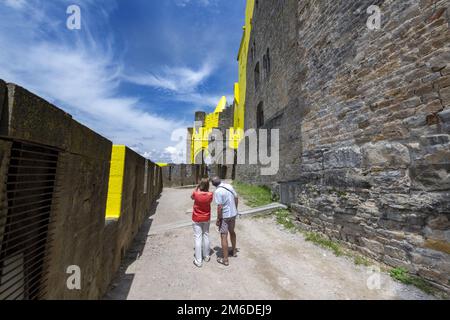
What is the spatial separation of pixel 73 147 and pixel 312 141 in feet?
18.7

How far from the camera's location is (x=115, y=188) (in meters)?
3.65

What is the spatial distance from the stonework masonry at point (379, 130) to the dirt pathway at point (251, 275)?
743mm

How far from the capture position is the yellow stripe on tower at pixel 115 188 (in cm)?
361

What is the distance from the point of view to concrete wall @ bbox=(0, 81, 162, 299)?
45.4 inches

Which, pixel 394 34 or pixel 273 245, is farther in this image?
pixel 273 245

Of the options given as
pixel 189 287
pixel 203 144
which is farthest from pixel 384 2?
pixel 203 144

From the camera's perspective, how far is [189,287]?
11.0 feet

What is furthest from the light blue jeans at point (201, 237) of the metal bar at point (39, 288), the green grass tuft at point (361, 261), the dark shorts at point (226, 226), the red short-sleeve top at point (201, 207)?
the metal bar at point (39, 288)

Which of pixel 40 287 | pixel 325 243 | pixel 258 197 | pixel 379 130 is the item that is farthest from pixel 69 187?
pixel 258 197

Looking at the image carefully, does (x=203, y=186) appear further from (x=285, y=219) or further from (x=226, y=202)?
(x=285, y=219)

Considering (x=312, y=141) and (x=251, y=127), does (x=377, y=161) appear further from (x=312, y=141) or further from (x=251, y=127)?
(x=251, y=127)

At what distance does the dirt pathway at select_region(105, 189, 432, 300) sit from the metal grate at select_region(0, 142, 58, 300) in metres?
1.89

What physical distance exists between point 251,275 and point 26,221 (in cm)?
319

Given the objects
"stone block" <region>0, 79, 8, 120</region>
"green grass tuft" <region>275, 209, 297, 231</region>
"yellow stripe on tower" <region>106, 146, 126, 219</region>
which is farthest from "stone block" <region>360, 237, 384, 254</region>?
"stone block" <region>0, 79, 8, 120</region>
